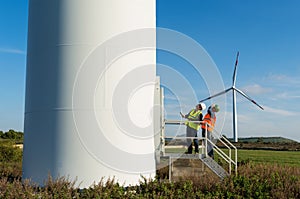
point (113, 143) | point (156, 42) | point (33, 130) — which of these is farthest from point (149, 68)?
point (33, 130)

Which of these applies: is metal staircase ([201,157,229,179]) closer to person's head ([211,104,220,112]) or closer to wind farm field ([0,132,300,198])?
wind farm field ([0,132,300,198])

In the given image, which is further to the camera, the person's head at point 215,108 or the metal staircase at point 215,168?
the person's head at point 215,108

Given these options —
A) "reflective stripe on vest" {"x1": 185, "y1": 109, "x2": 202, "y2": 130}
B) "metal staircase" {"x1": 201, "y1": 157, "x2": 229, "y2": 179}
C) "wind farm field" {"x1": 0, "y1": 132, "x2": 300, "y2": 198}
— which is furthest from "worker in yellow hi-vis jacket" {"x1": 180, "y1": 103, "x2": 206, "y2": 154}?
"wind farm field" {"x1": 0, "y1": 132, "x2": 300, "y2": 198}

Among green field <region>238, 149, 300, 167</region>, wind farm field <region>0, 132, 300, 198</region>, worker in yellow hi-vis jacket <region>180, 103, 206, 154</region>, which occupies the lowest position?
green field <region>238, 149, 300, 167</region>

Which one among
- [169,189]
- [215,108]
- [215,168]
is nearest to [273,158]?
[215,108]

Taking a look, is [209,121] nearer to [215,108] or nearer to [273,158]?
[215,108]

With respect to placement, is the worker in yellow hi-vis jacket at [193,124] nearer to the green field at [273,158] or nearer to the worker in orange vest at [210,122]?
the worker in orange vest at [210,122]

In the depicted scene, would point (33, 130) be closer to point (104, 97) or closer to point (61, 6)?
point (104, 97)

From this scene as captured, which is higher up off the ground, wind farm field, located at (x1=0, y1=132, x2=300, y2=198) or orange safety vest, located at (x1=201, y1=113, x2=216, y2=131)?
orange safety vest, located at (x1=201, y1=113, x2=216, y2=131)

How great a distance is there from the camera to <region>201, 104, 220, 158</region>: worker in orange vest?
10938 millimetres

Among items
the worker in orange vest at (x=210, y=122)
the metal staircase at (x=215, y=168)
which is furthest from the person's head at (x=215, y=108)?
the metal staircase at (x=215, y=168)

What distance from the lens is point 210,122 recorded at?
1137 cm

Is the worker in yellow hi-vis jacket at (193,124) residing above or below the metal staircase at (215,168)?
above

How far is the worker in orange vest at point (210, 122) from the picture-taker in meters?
10.9
